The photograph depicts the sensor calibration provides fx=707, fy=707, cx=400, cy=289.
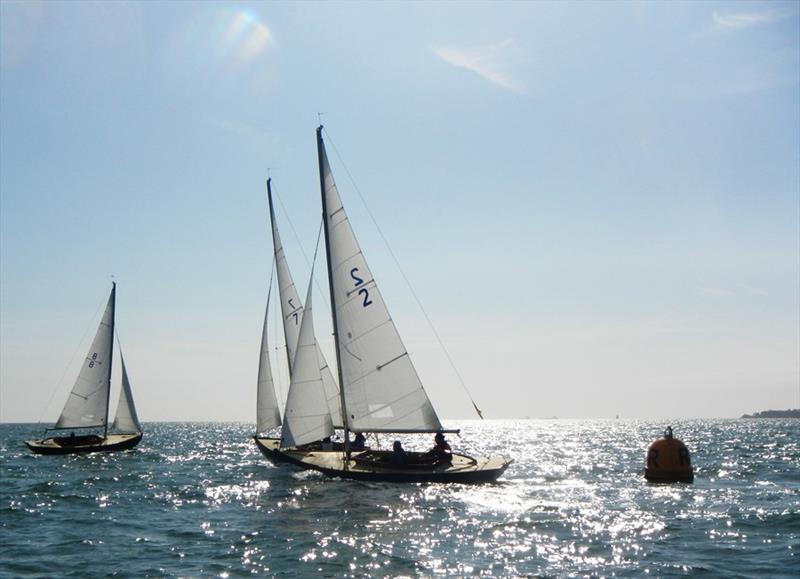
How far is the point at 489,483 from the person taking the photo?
30.3 meters

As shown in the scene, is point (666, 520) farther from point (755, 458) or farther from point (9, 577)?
point (755, 458)

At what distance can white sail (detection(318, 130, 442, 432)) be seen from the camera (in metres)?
30.0

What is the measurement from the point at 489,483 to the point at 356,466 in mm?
5775

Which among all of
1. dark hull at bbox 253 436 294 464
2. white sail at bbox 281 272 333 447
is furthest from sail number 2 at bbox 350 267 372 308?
dark hull at bbox 253 436 294 464

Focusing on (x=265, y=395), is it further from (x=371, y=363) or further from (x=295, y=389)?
(x=371, y=363)

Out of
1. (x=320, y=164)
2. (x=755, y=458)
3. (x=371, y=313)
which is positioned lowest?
(x=755, y=458)

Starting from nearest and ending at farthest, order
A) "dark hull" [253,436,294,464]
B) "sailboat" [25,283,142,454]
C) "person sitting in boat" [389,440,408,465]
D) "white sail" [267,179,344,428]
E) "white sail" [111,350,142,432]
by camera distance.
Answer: "person sitting in boat" [389,440,408,465] → "dark hull" [253,436,294,464] → "white sail" [267,179,344,428] → "sailboat" [25,283,142,454] → "white sail" [111,350,142,432]

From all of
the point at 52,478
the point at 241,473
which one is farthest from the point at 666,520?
the point at 52,478

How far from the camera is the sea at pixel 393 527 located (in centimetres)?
1619

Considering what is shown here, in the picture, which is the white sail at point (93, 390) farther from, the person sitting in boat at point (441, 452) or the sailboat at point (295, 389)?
the person sitting in boat at point (441, 452)

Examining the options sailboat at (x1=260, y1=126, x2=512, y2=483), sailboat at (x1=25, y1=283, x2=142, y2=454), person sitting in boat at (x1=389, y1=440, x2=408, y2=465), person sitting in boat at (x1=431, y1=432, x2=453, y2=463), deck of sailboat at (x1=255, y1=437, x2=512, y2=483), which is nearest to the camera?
deck of sailboat at (x1=255, y1=437, x2=512, y2=483)

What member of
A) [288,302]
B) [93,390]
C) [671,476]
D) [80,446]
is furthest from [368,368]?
[93,390]

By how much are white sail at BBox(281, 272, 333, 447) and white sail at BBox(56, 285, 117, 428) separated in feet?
80.9

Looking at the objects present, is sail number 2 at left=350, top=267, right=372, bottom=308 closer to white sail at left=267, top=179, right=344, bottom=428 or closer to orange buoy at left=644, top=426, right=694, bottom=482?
white sail at left=267, top=179, right=344, bottom=428
